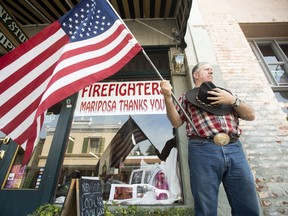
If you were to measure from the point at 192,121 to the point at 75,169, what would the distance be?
2.29m

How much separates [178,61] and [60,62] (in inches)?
91.4

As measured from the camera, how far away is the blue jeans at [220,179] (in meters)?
1.91

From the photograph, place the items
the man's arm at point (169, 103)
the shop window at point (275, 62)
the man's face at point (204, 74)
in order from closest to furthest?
the man's arm at point (169, 103)
the man's face at point (204, 74)
the shop window at point (275, 62)

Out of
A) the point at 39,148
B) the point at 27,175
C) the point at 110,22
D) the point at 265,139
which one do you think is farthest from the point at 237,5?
the point at 27,175

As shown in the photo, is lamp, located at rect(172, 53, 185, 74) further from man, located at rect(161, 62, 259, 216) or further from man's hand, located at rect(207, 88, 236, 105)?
man's hand, located at rect(207, 88, 236, 105)

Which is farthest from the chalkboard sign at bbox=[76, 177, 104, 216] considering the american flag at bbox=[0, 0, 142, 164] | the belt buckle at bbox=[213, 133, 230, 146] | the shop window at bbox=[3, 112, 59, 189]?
the shop window at bbox=[3, 112, 59, 189]

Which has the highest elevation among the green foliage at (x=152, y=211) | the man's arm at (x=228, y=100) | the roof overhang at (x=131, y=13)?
the roof overhang at (x=131, y=13)

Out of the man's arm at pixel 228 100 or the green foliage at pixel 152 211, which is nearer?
the man's arm at pixel 228 100

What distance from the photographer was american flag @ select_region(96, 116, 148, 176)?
3.73 m

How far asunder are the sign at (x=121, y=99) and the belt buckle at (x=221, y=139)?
1.84 metres

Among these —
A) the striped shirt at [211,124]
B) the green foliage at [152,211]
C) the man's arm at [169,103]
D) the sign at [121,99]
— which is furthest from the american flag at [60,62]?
the sign at [121,99]

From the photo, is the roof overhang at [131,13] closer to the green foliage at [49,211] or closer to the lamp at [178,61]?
the lamp at [178,61]

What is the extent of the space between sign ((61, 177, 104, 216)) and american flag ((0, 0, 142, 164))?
0.89 m

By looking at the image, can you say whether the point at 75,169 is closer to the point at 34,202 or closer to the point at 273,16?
the point at 34,202
